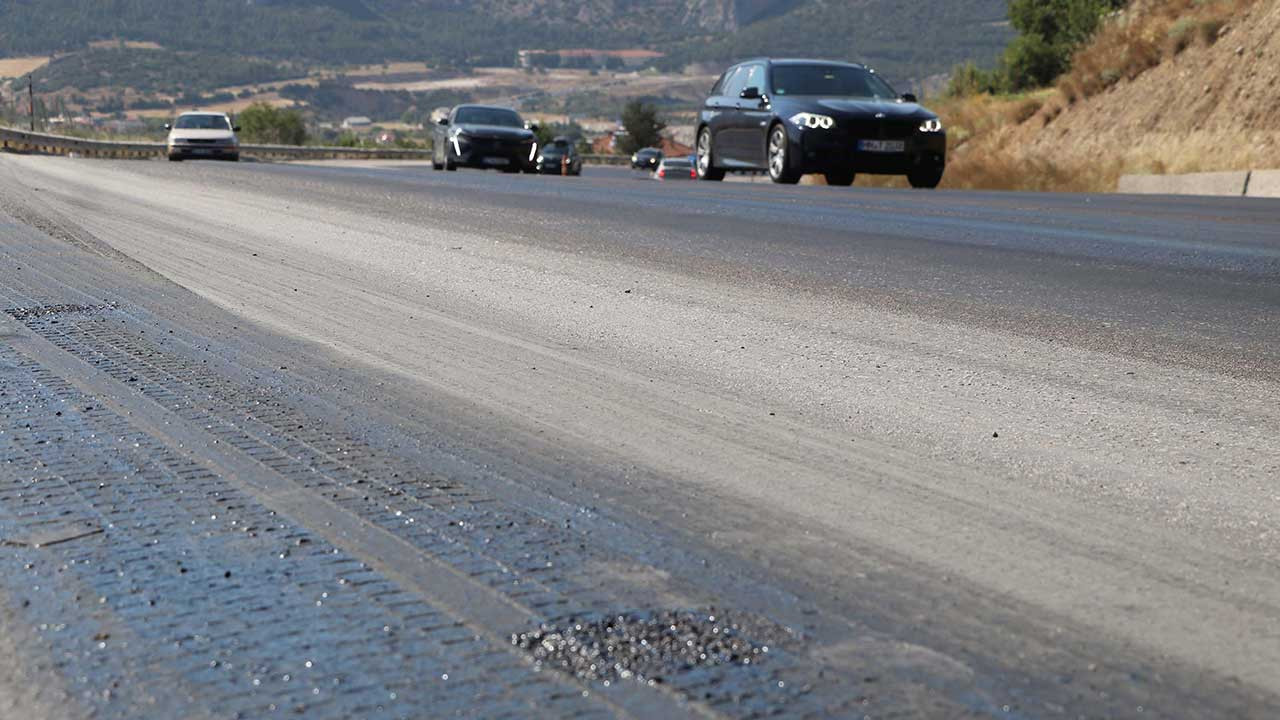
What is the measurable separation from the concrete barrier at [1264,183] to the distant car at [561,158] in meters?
33.5

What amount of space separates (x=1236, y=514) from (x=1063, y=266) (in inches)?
214

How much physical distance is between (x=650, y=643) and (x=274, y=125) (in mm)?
156021

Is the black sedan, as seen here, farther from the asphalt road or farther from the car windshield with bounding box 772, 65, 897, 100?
the asphalt road

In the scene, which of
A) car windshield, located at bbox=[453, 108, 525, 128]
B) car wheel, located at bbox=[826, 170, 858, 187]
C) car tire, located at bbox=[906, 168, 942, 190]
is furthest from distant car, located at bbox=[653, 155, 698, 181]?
car tire, located at bbox=[906, 168, 942, 190]

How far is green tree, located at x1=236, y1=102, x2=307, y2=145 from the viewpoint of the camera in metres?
149

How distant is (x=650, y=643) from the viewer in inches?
103

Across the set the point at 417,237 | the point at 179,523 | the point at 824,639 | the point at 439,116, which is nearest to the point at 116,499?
the point at 179,523

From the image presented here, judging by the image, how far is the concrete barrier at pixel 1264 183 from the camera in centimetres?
1975

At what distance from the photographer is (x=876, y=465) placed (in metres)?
4.13

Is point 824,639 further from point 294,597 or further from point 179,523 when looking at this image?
point 179,523

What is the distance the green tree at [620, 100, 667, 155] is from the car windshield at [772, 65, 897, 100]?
11590 cm

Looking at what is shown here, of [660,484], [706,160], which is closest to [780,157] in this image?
[706,160]

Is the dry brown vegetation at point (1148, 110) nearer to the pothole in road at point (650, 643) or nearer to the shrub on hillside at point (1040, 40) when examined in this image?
the pothole in road at point (650, 643)

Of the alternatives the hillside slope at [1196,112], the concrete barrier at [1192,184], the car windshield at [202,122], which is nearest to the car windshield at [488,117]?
the car windshield at [202,122]
